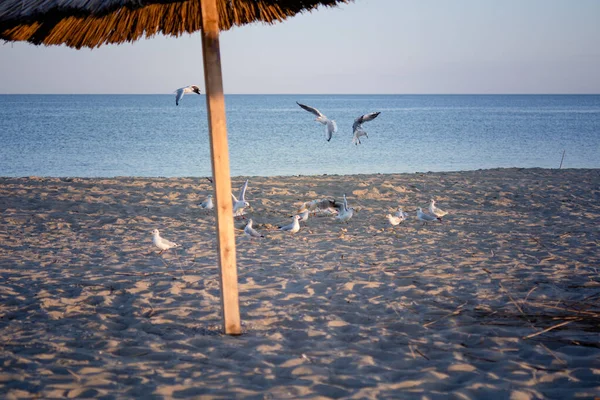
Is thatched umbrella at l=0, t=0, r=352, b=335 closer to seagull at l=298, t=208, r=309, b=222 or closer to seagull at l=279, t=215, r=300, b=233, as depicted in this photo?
seagull at l=279, t=215, r=300, b=233

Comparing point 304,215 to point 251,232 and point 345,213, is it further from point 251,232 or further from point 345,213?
point 251,232

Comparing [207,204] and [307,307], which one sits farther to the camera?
[207,204]

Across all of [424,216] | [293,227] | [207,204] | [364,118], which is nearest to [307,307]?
[293,227]

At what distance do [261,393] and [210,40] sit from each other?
7.73 ft

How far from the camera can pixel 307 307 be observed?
5.15 m

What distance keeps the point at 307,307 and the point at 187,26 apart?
2.82 meters

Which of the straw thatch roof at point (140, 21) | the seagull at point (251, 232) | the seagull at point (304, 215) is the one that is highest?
the straw thatch roof at point (140, 21)

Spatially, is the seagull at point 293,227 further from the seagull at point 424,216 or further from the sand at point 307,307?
the seagull at point 424,216

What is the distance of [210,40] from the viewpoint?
4047mm

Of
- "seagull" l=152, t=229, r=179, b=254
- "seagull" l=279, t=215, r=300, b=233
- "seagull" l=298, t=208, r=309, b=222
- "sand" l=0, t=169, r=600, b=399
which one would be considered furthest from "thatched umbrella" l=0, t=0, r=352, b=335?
"seagull" l=298, t=208, r=309, b=222

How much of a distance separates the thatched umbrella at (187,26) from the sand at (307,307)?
0.68 metres

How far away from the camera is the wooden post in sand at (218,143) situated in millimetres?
4043

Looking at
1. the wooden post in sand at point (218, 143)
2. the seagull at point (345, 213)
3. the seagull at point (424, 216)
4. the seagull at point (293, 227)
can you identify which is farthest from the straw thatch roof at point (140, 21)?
the seagull at point (424, 216)

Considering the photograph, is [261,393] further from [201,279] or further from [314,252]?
[314,252]
